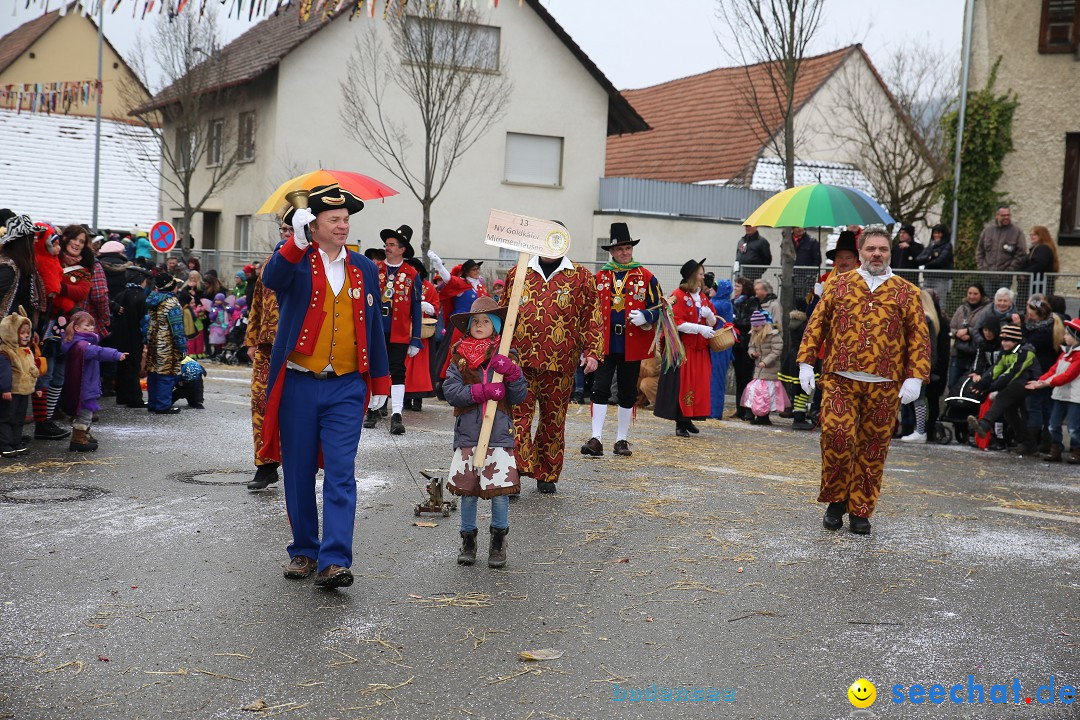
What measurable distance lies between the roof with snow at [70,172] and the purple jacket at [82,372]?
3170 cm

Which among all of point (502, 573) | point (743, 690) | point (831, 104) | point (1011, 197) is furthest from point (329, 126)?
point (743, 690)

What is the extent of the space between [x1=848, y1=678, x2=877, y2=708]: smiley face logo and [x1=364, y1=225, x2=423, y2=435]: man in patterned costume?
7.47 metres

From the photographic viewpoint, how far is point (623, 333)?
10.7 metres

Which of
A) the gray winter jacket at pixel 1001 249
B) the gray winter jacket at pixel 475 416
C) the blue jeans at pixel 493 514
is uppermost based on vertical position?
the gray winter jacket at pixel 1001 249

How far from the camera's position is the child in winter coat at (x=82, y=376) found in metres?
10.1

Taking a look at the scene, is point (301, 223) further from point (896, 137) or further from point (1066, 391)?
point (896, 137)

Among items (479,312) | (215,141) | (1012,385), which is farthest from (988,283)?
(215,141)

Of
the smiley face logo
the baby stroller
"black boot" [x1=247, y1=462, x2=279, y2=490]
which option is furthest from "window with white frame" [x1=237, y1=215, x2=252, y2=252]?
the smiley face logo

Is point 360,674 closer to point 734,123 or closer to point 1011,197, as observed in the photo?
point 1011,197

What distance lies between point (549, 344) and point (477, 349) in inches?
78.9

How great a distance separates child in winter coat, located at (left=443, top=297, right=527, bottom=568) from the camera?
645cm

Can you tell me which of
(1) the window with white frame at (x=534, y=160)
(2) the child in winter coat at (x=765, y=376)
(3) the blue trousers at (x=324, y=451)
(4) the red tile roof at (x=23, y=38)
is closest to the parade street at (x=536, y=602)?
(3) the blue trousers at (x=324, y=451)

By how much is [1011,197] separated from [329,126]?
53.8ft

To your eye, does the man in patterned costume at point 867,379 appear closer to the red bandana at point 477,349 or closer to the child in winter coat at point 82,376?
the red bandana at point 477,349
